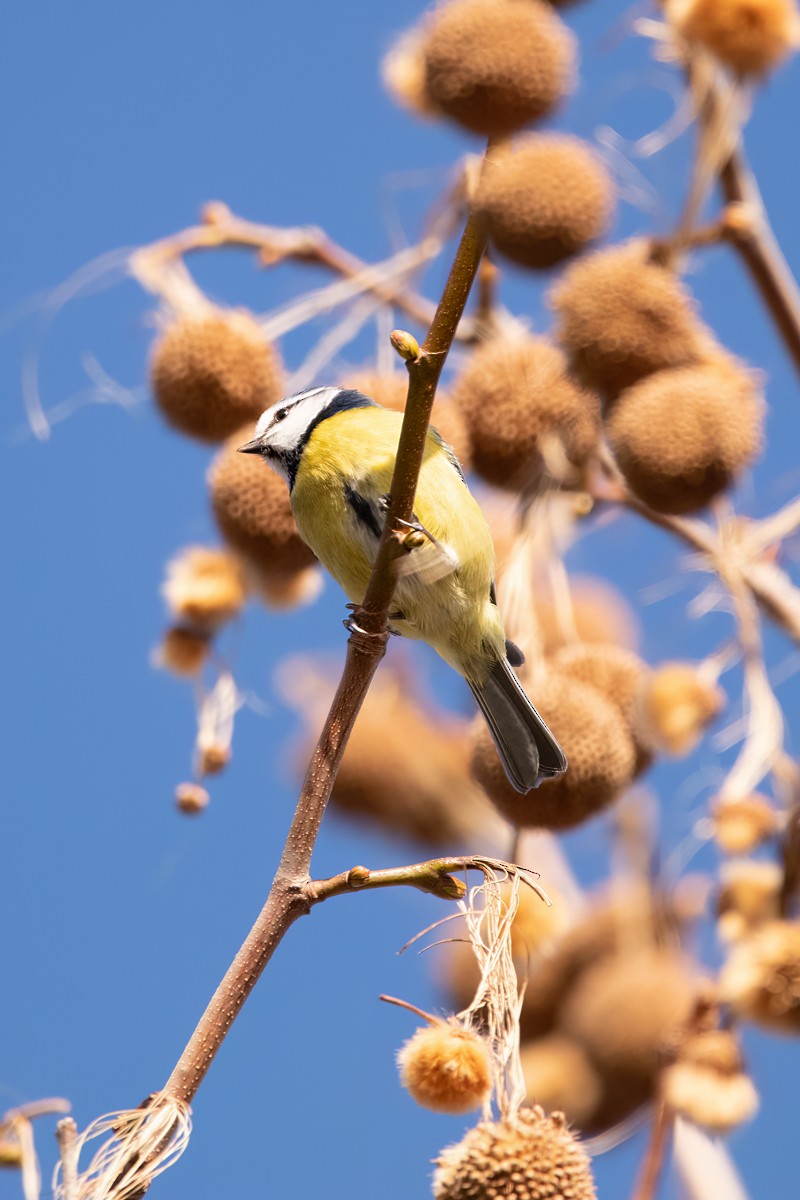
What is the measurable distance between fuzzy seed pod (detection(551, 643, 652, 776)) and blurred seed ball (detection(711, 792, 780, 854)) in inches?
17.7

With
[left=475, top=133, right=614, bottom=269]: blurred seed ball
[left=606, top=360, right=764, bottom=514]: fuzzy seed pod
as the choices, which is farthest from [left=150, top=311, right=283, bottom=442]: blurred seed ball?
[left=606, top=360, right=764, bottom=514]: fuzzy seed pod

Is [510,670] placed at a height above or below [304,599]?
below

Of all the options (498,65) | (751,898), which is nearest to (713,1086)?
(751,898)

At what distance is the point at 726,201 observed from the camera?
411 centimetres

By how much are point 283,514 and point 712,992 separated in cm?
150

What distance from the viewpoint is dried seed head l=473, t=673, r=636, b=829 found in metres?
3.09

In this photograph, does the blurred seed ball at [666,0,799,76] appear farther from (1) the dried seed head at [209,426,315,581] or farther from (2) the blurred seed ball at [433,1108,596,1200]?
(2) the blurred seed ball at [433,1108,596,1200]

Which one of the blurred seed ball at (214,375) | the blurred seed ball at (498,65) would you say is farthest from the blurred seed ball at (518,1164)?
the blurred seed ball at (498,65)

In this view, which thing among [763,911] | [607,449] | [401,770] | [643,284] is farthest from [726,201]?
[401,770]

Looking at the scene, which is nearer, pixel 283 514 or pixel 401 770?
pixel 283 514

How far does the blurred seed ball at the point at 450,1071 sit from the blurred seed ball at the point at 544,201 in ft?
7.24

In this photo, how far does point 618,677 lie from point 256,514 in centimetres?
91

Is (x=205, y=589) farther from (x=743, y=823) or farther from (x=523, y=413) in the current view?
(x=743, y=823)

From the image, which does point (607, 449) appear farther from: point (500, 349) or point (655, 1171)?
point (655, 1171)
